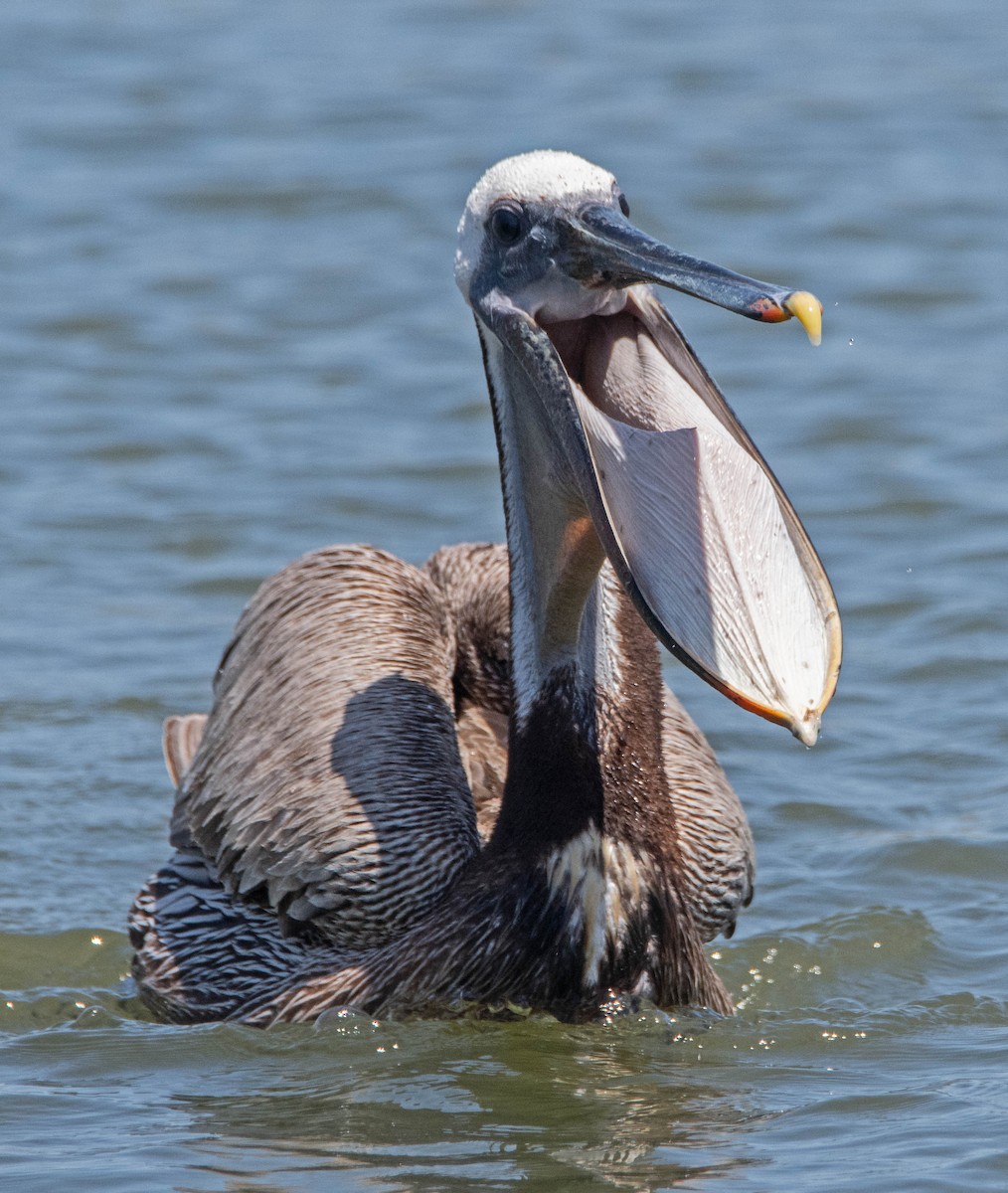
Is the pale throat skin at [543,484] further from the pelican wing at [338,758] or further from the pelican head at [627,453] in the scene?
the pelican wing at [338,758]

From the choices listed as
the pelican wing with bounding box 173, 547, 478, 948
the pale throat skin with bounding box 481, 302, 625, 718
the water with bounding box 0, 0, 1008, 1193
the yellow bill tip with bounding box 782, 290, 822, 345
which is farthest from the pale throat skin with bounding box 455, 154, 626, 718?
the water with bounding box 0, 0, 1008, 1193

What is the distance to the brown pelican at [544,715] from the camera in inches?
189

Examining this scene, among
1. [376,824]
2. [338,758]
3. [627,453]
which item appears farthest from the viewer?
[338,758]

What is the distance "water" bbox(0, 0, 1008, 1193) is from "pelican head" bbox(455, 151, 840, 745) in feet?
3.52

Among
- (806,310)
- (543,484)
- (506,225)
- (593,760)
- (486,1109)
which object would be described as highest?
(506,225)

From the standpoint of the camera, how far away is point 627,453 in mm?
4906

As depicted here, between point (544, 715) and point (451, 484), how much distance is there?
4817mm

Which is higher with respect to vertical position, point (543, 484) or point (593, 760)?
point (543, 484)

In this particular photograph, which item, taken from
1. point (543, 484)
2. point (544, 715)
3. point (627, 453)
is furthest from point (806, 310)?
point (544, 715)

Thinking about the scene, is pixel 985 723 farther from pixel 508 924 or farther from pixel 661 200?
pixel 661 200

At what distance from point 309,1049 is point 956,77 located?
11.4 m

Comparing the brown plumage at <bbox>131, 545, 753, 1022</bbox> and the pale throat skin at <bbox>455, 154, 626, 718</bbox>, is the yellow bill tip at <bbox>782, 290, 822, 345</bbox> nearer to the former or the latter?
the pale throat skin at <bbox>455, 154, 626, 718</bbox>

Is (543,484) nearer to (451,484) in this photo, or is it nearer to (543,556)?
(543,556)

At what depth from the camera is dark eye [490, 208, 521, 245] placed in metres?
5.17
